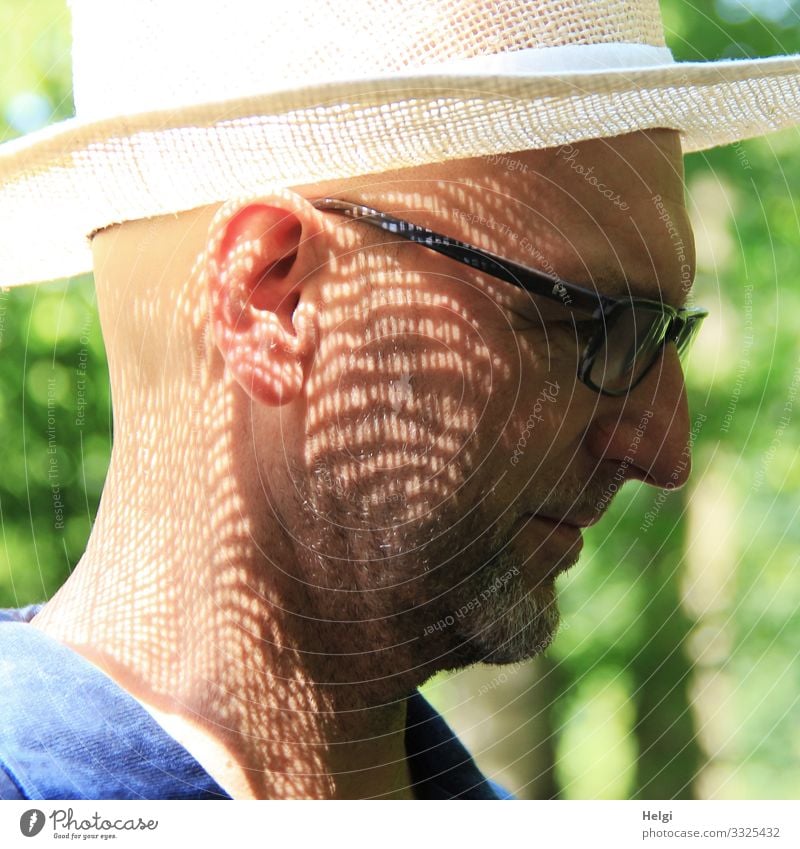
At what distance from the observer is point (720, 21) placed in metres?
0.99

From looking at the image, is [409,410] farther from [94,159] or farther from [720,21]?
[720,21]

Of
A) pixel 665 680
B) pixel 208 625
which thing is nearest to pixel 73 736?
pixel 208 625

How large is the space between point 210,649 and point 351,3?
1.27 feet

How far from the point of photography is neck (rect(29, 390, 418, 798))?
57cm

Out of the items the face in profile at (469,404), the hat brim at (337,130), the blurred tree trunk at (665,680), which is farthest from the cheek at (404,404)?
the blurred tree trunk at (665,680)

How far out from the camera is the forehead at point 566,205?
546 mm

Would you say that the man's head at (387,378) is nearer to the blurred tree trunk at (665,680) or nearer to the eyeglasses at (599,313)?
the eyeglasses at (599,313)

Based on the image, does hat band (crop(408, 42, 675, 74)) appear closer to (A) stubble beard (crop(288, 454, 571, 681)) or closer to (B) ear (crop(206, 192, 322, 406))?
(B) ear (crop(206, 192, 322, 406))

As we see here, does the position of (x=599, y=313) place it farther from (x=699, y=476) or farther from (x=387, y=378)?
(x=699, y=476)

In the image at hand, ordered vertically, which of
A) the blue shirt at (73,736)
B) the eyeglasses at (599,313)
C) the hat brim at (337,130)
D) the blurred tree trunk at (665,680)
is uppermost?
the hat brim at (337,130)

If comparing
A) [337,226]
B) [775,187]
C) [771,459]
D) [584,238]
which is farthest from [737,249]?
[337,226]

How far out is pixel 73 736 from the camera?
1.73 feet

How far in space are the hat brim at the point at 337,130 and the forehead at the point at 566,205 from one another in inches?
0.5
